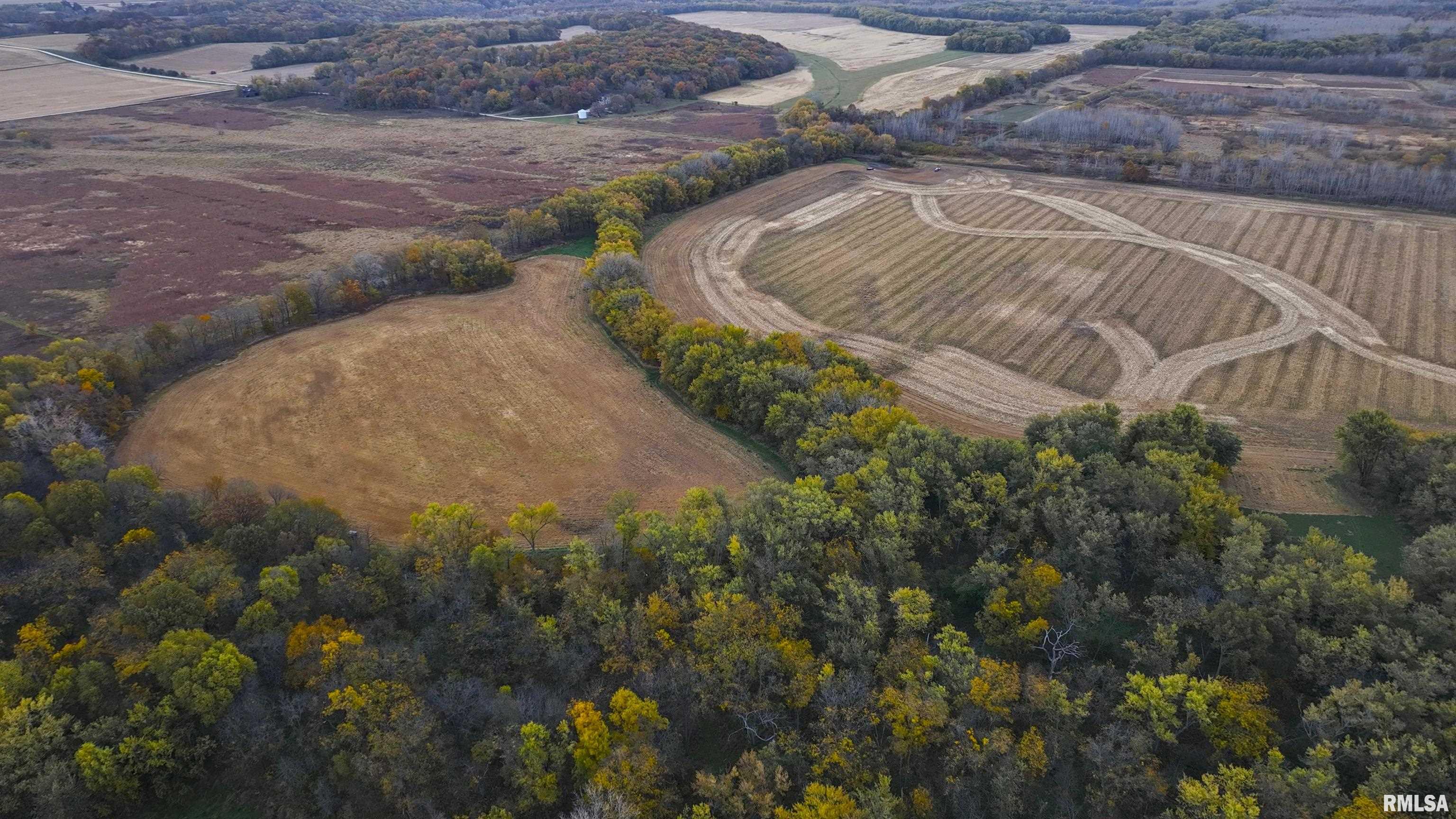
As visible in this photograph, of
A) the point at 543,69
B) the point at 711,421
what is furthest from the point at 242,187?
the point at 711,421

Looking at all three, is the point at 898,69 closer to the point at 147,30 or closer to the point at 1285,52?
the point at 1285,52

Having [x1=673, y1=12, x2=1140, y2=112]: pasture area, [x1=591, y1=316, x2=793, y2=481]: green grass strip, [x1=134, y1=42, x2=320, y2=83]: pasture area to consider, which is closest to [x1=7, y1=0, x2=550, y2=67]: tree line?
[x1=134, y1=42, x2=320, y2=83]: pasture area

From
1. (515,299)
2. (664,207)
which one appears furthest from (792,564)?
(664,207)

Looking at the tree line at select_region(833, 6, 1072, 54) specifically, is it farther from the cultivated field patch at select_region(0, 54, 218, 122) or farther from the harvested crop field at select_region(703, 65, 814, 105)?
the cultivated field patch at select_region(0, 54, 218, 122)

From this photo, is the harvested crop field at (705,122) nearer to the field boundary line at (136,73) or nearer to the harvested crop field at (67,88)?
the field boundary line at (136,73)

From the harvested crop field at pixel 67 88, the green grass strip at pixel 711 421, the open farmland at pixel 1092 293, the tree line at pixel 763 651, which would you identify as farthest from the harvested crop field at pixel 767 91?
the tree line at pixel 763 651

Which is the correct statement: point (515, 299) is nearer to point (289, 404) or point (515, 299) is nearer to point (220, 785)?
point (289, 404)
